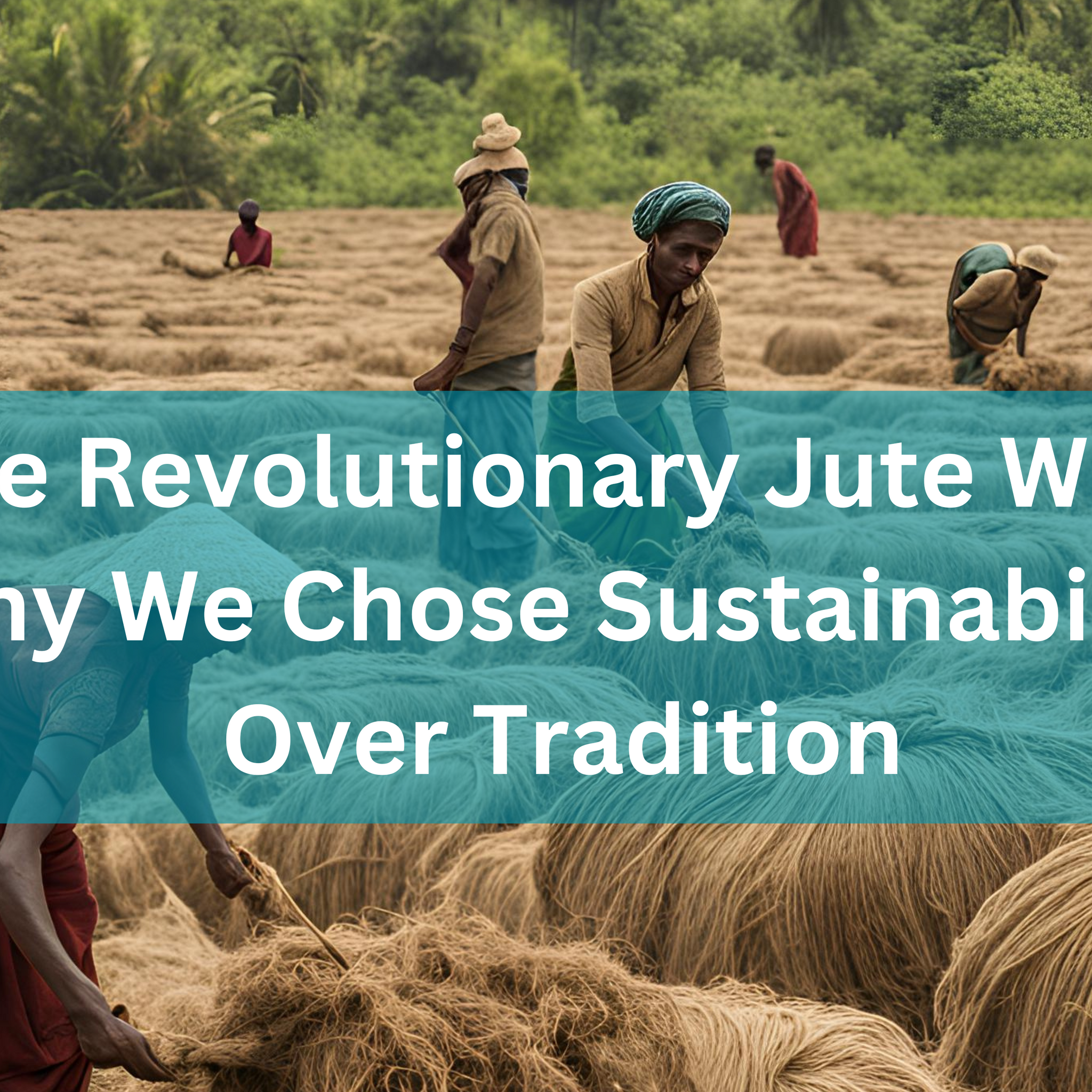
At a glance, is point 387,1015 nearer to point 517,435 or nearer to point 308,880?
point 308,880

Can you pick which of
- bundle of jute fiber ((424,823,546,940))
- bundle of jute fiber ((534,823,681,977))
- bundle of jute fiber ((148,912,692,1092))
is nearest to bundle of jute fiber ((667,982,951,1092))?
bundle of jute fiber ((148,912,692,1092))

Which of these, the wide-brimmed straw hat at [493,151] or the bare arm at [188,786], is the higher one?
the wide-brimmed straw hat at [493,151]

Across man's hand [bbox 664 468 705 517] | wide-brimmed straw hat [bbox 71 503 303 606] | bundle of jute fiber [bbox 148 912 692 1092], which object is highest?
wide-brimmed straw hat [bbox 71 503 303 606]

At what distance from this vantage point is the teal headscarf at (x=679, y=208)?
3.72m

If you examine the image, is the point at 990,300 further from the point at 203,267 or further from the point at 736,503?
the point at 203,267

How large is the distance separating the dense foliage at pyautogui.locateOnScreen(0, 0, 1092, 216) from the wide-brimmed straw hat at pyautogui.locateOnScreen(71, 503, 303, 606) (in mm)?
2906

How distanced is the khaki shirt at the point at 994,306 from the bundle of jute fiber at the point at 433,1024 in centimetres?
508

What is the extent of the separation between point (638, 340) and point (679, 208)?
46 centimetres

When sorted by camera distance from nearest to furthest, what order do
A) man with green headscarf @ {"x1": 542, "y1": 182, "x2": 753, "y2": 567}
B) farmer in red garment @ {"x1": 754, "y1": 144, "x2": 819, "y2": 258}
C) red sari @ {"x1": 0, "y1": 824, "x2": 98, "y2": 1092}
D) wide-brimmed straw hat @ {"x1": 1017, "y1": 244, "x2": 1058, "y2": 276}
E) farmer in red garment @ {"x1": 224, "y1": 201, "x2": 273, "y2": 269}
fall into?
red sari @ {"x1": 0, "y1": 824, "x2": 98, "y2": 1092} → man with green headscarf @ {"x1": 542, "y1": 182, "x2": 753, "y2": 567} → wide-brimmed straw hat @ {"x1": 1017, "y1": 244, "x2": 1058, "y2": 276} → farmer in red garment @ {"x1": 224, "y1": 201, "x2": 273, "y2": 269} → farmer in red garment @ {"x1": 754, "y1": 144, "x2": 819, "y2": 258}

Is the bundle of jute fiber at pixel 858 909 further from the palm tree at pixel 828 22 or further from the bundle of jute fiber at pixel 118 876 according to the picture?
the palm tree at pixel 828 22

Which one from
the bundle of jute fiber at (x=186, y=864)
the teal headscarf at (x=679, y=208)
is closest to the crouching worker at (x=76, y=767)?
the bundle of jute fiber at (x=186, y=864)

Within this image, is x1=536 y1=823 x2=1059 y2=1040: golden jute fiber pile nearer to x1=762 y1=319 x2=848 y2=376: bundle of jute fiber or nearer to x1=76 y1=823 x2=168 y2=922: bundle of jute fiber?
x1=76 y1=823 x2=168 y2=922: bundle of jute fiber

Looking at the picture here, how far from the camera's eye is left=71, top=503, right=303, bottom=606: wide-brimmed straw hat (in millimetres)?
2271

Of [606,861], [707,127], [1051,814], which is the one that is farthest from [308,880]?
[707,127]
